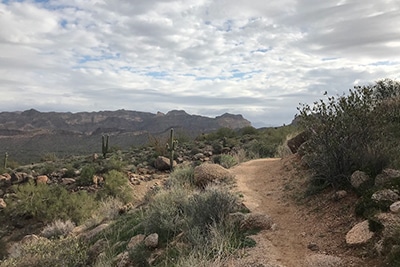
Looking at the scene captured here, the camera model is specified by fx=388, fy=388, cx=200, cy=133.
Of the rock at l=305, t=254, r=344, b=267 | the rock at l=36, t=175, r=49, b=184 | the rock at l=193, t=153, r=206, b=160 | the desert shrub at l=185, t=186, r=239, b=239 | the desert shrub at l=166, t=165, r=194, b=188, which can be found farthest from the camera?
the rock at l=193, t=153, r=206, b=160

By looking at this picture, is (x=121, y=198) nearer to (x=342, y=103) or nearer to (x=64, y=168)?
(x=64, y=168)

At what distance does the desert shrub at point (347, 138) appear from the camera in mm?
8484

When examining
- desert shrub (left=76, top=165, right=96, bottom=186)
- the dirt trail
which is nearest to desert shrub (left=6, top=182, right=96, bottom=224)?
desert shrub (left=76, top=165, right=96, bottom=186)

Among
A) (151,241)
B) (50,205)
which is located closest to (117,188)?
(50,205)

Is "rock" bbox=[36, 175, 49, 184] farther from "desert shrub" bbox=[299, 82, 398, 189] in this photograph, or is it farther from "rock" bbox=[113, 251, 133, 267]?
"desert shrub" bbox=[299, 82, 398, 189]

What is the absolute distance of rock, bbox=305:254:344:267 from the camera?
18.0ft

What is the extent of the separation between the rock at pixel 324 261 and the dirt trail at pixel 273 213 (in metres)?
0.17

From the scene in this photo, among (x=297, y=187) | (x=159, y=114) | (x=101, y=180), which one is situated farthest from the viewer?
(x=159, y=114)

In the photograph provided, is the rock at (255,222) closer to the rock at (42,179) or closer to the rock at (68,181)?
the rock at (68,181)

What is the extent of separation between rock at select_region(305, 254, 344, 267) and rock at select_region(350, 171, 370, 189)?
8.26ft

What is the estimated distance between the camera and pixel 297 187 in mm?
10242

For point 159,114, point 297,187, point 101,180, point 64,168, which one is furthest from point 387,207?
point 159,114

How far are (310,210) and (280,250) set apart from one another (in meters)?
2.11

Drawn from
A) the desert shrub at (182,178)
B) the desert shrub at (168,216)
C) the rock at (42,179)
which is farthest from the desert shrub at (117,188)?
the desert shrub at (168,216)
